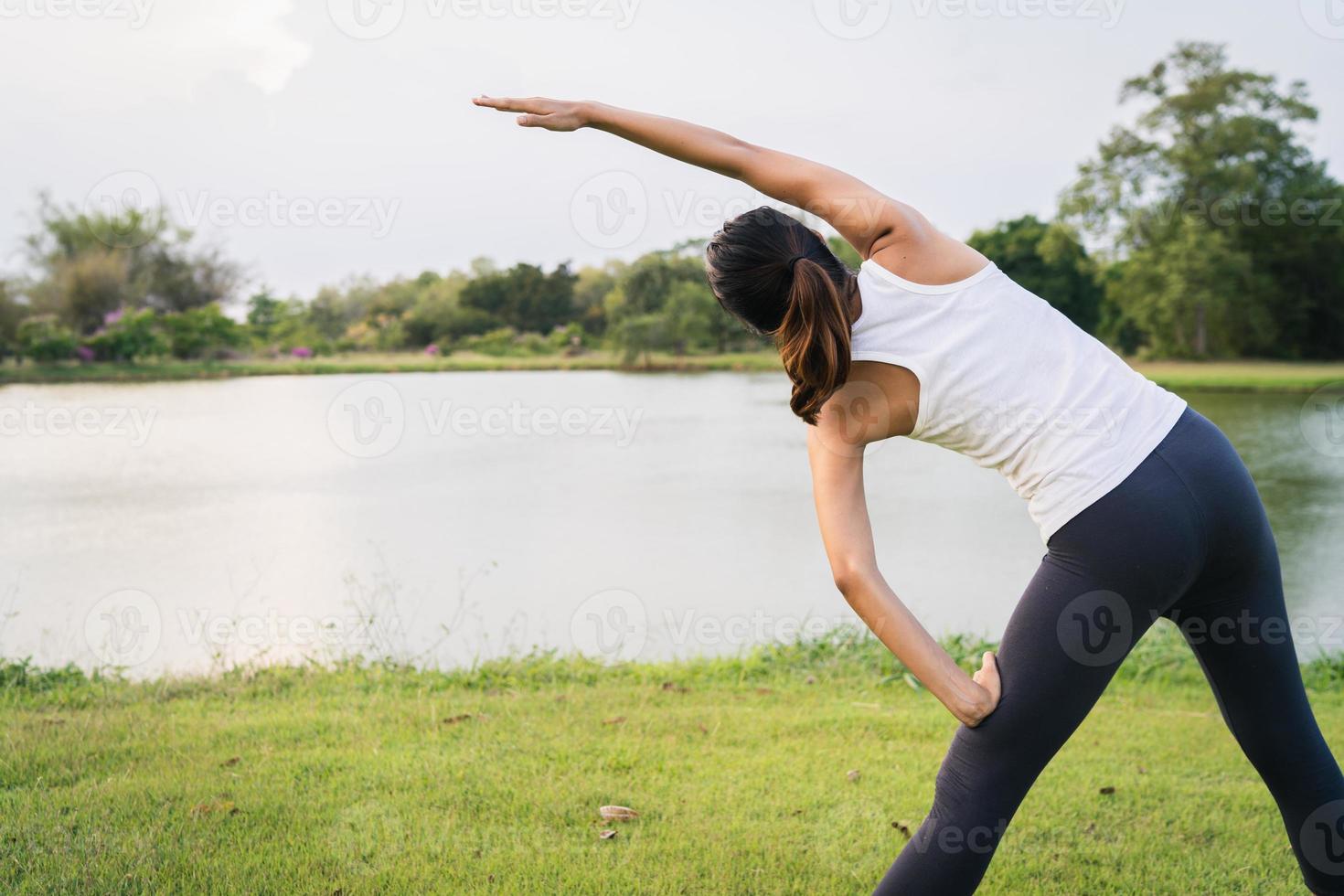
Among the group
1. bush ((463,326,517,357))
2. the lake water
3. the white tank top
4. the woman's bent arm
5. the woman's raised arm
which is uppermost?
the woman's raised arm

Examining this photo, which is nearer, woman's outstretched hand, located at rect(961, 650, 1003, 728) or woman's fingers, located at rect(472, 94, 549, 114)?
woman's outstretched hand, located at rect(961, 650, 1003, 728)

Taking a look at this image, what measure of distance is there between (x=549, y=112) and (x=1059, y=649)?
1029 mm

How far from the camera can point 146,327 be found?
77.7 ft

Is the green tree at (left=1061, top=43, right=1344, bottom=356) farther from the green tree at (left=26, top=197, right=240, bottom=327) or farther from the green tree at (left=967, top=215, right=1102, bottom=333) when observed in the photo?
the green tree at (left=26, top=197, right=240, bottom=327)

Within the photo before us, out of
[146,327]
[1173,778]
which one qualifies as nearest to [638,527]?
[1173,778]

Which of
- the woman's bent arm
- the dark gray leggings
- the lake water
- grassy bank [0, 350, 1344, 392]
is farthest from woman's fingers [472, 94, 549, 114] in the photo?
grassy bank [0, 350, 1344, 392]

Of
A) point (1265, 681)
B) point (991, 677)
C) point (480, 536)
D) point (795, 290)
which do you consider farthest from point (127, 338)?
point (1265, 681)

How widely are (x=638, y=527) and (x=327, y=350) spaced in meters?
25.1

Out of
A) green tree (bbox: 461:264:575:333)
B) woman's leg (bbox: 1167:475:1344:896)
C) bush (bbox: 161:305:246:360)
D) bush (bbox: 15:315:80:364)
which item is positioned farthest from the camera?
green tree (bbox: 461:264:575:333)

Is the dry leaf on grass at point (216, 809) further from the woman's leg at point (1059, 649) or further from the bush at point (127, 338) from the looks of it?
the bush at point (127, 338)

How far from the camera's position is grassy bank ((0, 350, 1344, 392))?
2089 cm

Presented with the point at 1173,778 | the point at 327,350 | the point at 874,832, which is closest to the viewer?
the point at 874,832

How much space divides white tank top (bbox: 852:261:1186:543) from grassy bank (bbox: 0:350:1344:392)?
22.0 meters

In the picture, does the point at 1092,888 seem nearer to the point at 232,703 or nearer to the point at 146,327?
Result: the point at 232,703
